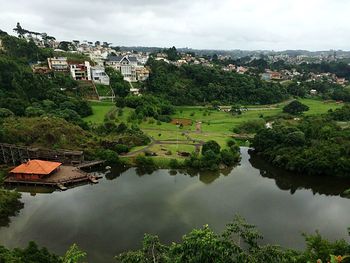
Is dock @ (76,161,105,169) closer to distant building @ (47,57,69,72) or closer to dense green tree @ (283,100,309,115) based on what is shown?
distant building @ (47,57,69,72)

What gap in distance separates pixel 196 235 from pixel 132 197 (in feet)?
80.1

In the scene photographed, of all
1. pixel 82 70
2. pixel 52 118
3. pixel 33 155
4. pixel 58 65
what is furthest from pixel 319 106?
pixel 33 155

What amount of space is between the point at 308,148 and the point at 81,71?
222ft

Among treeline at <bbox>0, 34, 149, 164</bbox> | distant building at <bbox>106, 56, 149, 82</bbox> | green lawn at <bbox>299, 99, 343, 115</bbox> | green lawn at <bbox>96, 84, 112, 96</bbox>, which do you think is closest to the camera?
treeline at <bbox>0, 34, 149, 164</bbox>

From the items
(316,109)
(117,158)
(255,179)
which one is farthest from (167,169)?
(316,109)

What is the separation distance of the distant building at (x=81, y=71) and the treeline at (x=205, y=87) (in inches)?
684

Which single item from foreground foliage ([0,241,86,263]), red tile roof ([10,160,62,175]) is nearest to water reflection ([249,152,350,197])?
red tile roof ([10,160,62,175])

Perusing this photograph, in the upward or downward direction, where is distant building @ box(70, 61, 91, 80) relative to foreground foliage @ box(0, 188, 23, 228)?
upward

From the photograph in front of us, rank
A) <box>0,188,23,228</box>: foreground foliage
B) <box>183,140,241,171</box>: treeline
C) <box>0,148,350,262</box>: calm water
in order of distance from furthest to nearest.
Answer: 1. <box>183,140,241,171</box>: treeline
2. <box>0,188,23,228</box>: foreground foliage
3. <box>0,148,350,262</box>: calm water

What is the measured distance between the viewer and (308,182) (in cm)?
4694

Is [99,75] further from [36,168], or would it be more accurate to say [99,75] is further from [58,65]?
[36,168]

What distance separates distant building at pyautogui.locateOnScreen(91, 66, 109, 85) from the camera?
93625 millimetres

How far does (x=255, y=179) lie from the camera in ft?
158

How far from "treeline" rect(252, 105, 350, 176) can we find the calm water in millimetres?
1811
